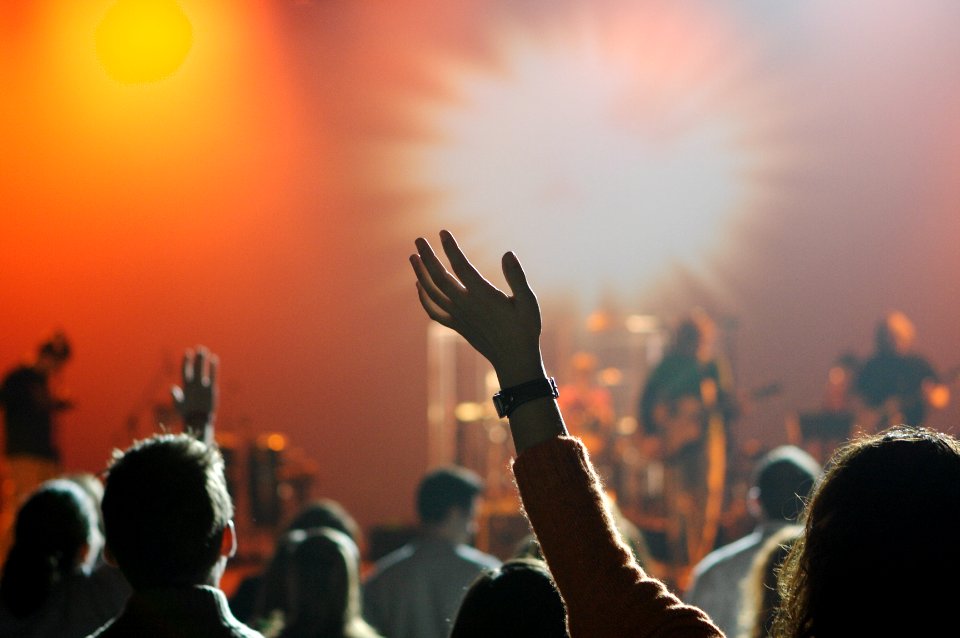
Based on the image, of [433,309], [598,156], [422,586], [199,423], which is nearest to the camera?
[433,309]

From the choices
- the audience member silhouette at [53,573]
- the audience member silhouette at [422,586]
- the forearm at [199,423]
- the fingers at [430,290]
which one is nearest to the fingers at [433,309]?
the fingers at [430,290]

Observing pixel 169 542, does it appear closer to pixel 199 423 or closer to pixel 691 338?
pixel 199 423

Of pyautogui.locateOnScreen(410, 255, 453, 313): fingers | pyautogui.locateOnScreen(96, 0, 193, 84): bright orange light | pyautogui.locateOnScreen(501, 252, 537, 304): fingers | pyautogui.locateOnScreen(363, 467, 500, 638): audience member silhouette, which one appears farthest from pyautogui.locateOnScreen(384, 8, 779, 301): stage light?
pyautogui.locateOnScreen(501, 252, 537, 304): fingers

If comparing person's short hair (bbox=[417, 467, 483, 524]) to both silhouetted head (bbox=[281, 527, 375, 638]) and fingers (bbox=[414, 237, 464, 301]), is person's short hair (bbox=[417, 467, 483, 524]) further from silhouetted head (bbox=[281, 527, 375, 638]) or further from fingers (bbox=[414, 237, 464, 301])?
fingers (bbox=[414, 237, 464, 301])

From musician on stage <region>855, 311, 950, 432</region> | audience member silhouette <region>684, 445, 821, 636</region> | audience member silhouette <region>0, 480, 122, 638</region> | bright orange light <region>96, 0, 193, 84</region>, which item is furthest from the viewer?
bright orange light <region>96, 0, 193, 84</region>

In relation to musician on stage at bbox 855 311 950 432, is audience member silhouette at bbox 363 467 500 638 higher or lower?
lower

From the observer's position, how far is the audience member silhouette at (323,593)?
311cm

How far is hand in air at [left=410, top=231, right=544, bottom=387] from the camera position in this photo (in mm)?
1278

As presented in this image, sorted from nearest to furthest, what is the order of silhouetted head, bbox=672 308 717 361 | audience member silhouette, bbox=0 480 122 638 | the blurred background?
audience member silhouette, bbox=0 480 122 638, silhouetted head, bbox=672 308 717 361, the blurred background

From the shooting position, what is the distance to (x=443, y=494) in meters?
4.63

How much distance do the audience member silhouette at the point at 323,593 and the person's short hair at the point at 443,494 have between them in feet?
4.54

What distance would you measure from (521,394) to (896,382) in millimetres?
9041

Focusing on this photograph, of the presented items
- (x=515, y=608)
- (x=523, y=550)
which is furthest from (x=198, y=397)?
(x=515, y=608)

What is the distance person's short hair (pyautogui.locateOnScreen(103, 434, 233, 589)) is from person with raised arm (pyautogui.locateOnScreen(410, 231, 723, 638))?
0.69 metres
